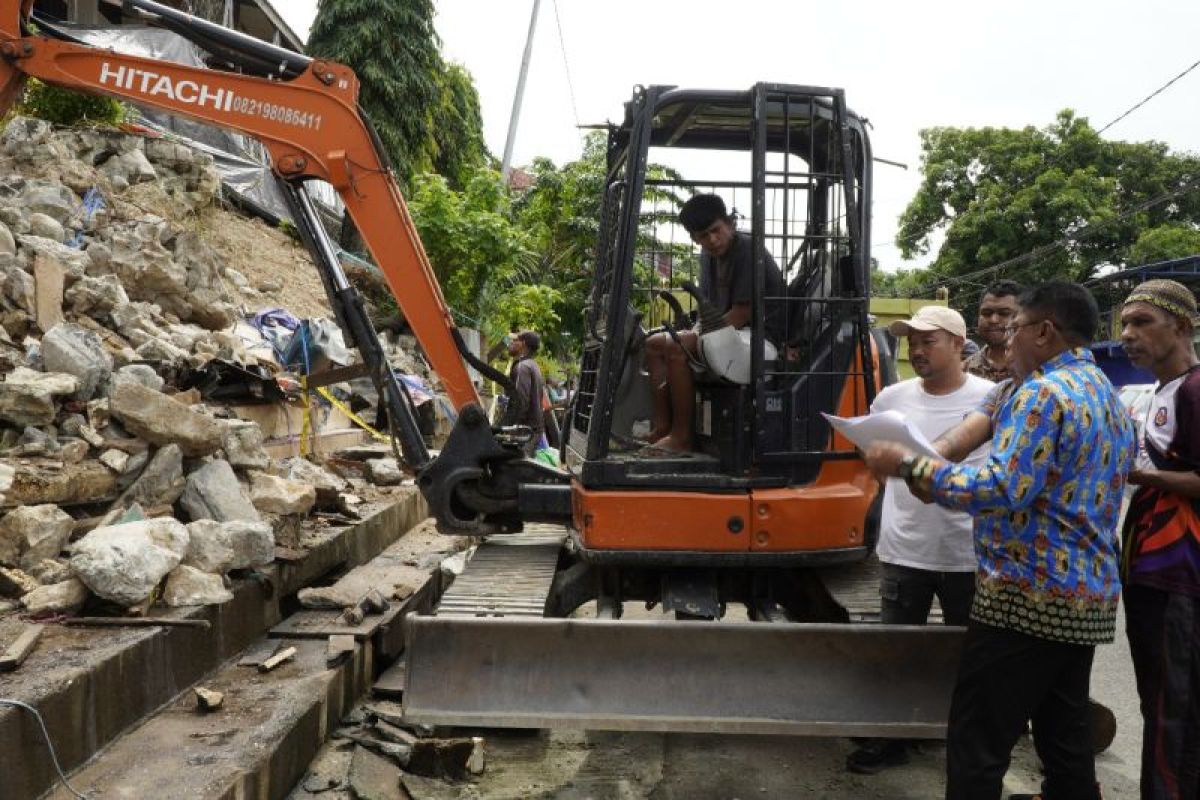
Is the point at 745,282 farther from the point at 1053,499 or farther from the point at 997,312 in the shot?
the point at 1053,499

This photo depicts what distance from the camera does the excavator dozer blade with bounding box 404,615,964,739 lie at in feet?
11.0

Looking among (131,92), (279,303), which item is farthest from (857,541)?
(279,303)

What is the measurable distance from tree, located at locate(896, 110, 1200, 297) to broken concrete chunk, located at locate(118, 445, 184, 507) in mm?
24467

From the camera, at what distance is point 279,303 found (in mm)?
11539

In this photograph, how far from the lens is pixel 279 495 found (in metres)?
5.59

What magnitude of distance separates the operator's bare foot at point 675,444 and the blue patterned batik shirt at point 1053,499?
67.9 inches

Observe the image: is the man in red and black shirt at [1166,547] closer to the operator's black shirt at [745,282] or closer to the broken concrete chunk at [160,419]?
the operator's black shirt at [745,282]

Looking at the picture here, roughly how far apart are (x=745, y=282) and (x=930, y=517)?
1181 millimetres

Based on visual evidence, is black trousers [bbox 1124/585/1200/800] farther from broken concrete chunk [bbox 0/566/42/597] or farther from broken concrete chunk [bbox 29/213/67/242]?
broken concrete chunk [bbox 29/213/67/242]

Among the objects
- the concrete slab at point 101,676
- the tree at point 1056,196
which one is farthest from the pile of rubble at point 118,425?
the tree at point 1056,196

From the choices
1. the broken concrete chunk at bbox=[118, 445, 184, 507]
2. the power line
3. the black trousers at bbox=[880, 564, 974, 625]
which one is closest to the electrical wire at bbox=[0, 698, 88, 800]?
the broken concrete chunk at bbox=[118, 445, 184, 507]

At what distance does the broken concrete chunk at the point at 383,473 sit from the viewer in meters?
8.01

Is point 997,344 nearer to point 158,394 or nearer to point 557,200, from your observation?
point 158,394

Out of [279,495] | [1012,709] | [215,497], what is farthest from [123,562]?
[1012,709]
